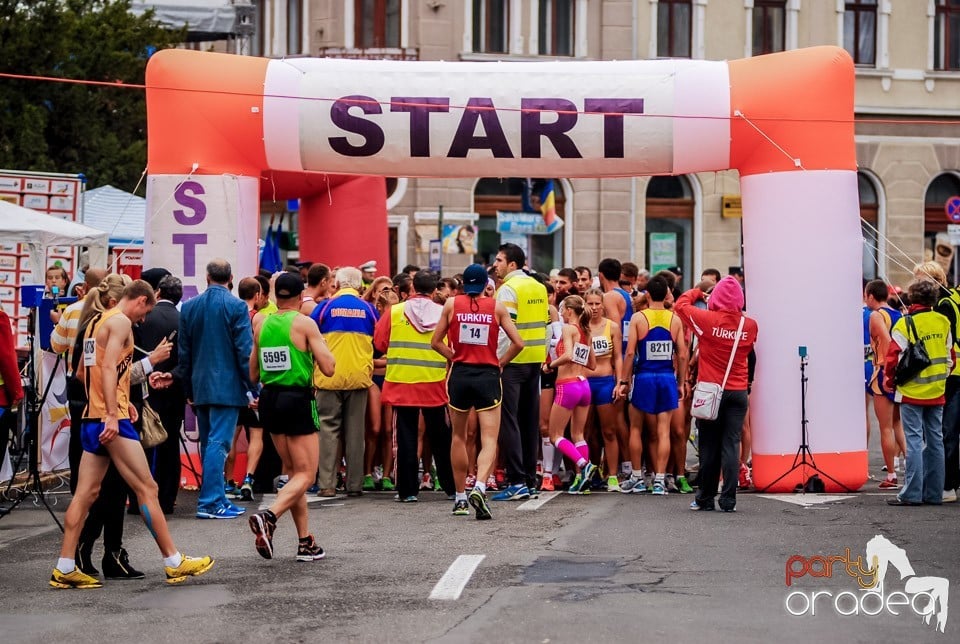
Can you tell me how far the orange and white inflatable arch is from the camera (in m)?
13.9

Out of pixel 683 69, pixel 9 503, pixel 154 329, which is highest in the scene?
pixel 683 69

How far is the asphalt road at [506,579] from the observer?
7887 mm

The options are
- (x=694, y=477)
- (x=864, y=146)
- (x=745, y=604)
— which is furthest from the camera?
(x=864, y=146)

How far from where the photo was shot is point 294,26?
36.9m

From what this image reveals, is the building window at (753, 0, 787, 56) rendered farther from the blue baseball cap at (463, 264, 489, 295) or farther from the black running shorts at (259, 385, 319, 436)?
the black running shorts at (259, 385, 319, 436)

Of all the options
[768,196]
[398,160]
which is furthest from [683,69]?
[398,160]

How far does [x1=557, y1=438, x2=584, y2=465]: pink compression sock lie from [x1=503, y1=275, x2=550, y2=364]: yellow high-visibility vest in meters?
0.76

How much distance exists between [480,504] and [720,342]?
7.77 ft

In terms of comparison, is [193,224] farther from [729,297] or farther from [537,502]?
[729,297]

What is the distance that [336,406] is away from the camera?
46.6ft

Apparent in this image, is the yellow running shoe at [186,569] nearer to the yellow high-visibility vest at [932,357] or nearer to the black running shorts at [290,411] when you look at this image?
the black running shorts at [290,411]

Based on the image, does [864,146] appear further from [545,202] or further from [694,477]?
[694,477]

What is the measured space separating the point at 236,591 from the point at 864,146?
100 feet

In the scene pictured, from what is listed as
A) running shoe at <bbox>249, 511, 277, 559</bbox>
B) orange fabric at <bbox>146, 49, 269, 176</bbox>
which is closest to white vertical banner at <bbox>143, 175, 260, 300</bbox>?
orange fabric at <bbox>146, 49, 269, 176</bbox>
